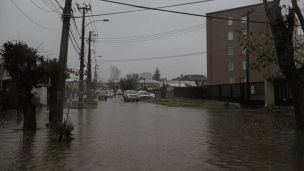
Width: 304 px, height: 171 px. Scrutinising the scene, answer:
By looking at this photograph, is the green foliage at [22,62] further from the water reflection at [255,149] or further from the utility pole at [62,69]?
the water reflection at [255,149]

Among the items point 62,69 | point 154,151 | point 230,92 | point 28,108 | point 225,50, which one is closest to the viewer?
point 154,151

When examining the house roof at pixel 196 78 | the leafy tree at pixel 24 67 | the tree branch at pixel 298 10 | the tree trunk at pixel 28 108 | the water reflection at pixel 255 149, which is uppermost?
the house roof at pixel 196 78

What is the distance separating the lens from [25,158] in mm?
6223

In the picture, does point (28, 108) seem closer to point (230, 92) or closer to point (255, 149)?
point (255, 149)

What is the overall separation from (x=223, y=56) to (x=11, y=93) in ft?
118

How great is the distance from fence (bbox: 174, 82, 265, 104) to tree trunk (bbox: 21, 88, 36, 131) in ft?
63.2

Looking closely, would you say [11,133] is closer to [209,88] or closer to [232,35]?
[209,88]

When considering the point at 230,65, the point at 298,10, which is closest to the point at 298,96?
the point at 298,10

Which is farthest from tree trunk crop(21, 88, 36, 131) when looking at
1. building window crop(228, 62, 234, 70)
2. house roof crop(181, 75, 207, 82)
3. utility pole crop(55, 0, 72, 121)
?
house roof crop(181, 75, 207, 82)

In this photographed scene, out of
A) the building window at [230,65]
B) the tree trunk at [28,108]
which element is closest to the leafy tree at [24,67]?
the tree trunk at [28,108]

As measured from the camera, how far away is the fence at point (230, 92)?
23.7 metres

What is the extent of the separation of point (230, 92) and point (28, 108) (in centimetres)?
2296

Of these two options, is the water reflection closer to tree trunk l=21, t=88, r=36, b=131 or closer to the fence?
tree trunk l=21, t=88, r=36, b=131

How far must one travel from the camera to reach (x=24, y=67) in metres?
9.34
